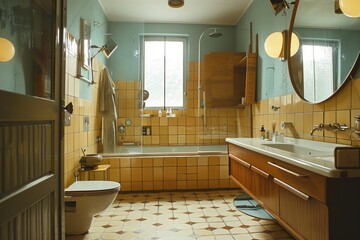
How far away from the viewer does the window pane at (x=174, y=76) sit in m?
4.14

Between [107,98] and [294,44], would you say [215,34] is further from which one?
[294,44]

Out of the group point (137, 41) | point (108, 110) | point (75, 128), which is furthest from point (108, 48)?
point (75, 128)

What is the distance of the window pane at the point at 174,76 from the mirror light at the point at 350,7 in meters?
2.76

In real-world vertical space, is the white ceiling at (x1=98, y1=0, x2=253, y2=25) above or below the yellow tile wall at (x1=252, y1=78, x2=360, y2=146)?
above

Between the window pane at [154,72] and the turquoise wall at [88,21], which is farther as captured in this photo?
the window pane at [154,72]

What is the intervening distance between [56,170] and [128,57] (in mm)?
2526

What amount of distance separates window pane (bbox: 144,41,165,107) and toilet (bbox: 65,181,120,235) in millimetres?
2224

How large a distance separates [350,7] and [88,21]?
2.48 meters

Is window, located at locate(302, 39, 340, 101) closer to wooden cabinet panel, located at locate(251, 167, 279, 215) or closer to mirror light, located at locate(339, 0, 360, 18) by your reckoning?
mirror light, located at locate(339, 0, 360, 18)

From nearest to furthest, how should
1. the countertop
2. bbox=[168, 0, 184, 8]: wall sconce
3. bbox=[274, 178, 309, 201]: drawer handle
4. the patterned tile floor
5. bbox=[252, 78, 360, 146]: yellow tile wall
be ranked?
the countertop < bbox=[274, 178, 309, 201]: drawer handle < bbox=[252, 78, 360, 146]: yellow tile wall < the patterned tile floor < bbox=[168, 0, 184, 8]: wall sconce

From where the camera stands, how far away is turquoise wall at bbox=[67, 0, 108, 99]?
8.05 feet

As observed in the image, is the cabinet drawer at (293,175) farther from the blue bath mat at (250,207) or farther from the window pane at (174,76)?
the window pane at (174,76)

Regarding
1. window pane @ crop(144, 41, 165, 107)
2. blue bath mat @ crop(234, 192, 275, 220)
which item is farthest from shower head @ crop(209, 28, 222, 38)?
blue bath mat @ crop(234, 192, 275, 220)

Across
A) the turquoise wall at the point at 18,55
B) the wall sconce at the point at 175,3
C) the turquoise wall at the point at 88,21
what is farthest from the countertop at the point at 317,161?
the wall sconce at the point at 175,3
